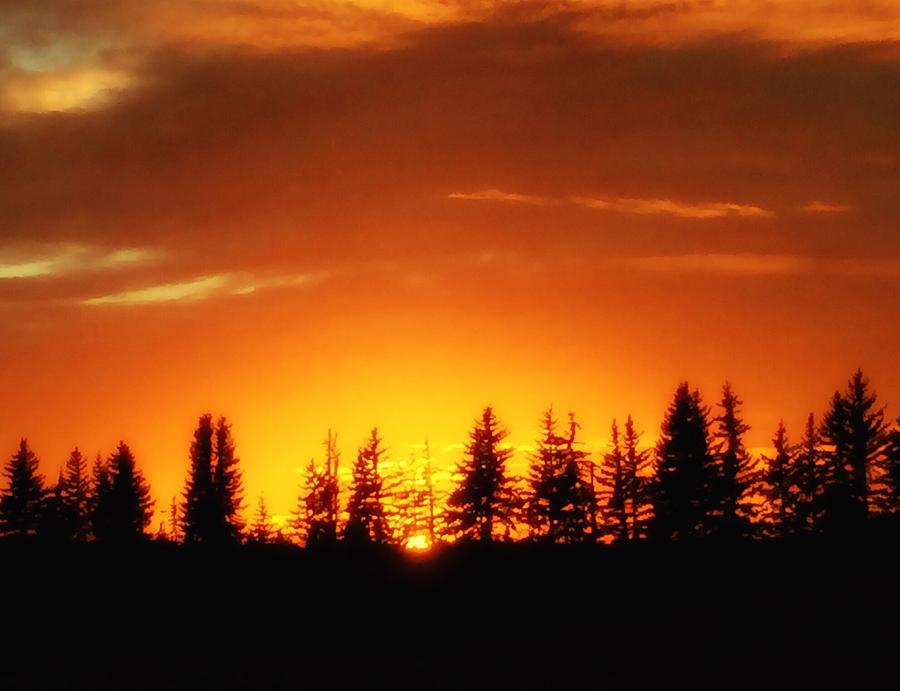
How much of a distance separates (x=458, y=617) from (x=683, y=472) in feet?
157

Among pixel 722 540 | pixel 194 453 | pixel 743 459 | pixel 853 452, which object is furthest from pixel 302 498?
pixel 722 540

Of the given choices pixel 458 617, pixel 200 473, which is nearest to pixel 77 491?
pixel 200 473

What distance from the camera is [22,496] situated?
294 ft

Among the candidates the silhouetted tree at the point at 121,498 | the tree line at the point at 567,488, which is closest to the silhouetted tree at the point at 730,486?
the tree line at the point at 567,488

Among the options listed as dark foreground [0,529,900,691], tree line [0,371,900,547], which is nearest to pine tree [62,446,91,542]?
tree line [0,371,900,547]

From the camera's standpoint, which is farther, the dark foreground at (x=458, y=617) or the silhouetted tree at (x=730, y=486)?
the silhouetted tree at (x=730, y=486)

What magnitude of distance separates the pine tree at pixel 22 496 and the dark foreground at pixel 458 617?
224 feet

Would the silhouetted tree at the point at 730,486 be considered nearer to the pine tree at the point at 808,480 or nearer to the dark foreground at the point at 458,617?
the pine tree at the point at 808,480

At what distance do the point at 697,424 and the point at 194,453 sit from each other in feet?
163

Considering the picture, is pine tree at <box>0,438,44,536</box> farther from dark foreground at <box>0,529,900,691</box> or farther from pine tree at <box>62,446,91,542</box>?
dark foreground at <box>0,529,900,691</box>

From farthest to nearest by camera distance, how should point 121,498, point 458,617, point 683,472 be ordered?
point 121,498 → point 683,472 → point 458,617

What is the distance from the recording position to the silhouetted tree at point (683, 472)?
211 feet

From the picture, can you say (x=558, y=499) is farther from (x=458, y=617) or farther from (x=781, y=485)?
(x=458, y=617)

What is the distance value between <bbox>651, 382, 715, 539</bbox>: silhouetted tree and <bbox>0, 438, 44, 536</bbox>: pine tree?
46080mm
